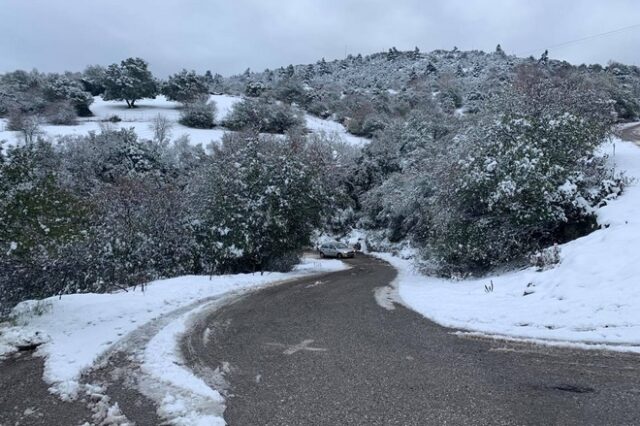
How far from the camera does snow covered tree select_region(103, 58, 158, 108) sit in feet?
179

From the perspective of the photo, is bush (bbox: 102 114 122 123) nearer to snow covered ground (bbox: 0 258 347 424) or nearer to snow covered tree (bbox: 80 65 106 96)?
snow covered tree (bbox: 80 65 106 96)

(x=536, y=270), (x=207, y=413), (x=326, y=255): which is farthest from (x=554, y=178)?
(x=326, y=255)

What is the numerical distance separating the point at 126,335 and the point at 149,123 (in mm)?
41196

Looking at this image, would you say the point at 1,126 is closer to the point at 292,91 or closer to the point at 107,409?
the point at 292,91

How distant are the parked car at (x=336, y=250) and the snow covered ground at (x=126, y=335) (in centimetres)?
2027

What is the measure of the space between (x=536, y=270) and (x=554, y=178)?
4.39m

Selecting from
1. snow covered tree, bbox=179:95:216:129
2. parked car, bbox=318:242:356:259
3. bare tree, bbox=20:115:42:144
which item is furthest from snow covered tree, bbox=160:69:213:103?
parked car, bbox=318:242:356:259

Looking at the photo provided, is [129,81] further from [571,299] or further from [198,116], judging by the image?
[571,299]

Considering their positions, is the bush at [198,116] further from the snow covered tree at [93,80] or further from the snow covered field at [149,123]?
the snow covered tree at [93,80]

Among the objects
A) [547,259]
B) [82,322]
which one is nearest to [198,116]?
[82,322]

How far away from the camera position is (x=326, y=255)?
112 feet

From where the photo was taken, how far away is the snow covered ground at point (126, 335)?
5734 millimetres

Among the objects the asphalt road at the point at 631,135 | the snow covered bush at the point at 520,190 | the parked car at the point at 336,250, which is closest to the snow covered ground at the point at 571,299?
the snow covered bush at the point at 520,190

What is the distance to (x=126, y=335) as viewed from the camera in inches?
337
